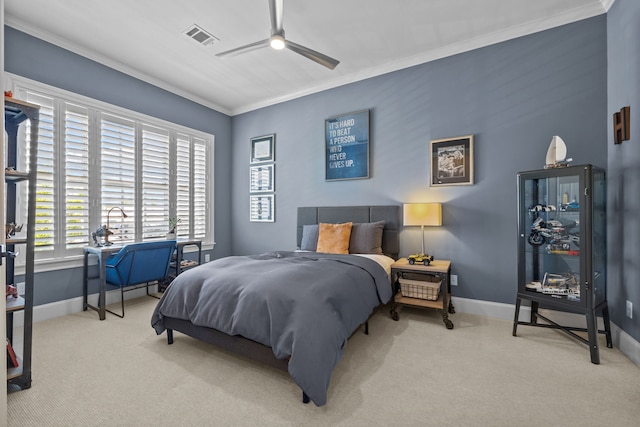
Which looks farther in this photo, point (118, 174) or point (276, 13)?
point (118, 174)

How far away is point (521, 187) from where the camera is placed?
2736 millimetres

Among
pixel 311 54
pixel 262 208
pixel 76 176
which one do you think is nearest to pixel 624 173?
pixel 311 54

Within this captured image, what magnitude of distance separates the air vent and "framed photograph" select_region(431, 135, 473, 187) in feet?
9.24

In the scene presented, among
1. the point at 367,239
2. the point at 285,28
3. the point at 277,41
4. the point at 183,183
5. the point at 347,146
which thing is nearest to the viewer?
the point at 277,41

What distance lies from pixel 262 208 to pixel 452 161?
121 inches

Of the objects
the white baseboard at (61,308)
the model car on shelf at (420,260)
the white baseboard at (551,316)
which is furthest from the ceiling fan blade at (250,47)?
the white baseboard at (551,316)

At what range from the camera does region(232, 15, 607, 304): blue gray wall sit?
2.83 m

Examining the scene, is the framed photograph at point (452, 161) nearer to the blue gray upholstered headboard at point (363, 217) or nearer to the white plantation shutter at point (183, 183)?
the blue gray upholstered headboard at point (363, 217)

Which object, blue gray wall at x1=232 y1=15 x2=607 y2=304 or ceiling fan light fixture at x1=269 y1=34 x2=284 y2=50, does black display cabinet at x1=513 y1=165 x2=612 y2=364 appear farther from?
ceiling fan light fixture at x1=269 y1=34 x2=284 y2=50

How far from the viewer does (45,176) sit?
10.3 ft

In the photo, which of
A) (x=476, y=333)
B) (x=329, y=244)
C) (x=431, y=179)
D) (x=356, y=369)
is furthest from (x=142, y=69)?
(x=476, y=333)

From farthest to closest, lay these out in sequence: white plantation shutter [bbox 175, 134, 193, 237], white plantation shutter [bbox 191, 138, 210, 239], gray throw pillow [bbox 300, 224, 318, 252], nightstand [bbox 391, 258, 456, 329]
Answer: white plantation shutter [bbox 191, 138, 210, 239], white plantation shutter [bbox 175, 134, 193, 237], gray throw pillow [bbox 300, 224, 318, 252], nightstand [bbox 391, 258, 456, 329]

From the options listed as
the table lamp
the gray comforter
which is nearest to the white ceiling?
the table lamp

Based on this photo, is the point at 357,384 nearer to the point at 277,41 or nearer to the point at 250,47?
the point at 277,41
